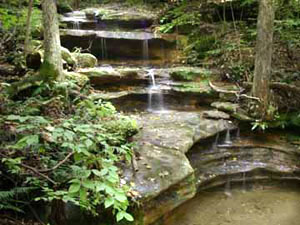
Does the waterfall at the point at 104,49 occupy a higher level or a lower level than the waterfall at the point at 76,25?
lower

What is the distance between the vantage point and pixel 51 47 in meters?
7.47

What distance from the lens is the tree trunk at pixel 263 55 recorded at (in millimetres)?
7598

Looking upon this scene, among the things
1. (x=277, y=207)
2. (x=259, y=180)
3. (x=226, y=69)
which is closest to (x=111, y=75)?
(x=226, y=69)

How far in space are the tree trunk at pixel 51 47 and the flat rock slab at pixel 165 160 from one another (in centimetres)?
218

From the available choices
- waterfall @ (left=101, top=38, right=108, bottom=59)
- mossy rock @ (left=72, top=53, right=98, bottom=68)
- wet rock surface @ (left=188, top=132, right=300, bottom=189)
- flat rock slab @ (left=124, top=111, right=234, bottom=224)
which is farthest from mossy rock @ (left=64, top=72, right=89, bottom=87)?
waterfall @ (left=101, top=38, right=108, bottom=59)

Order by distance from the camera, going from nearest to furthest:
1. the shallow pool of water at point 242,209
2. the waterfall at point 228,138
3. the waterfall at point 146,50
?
the shallow pool of water at point 242,209
the waterfall at point 228,138
the waterfall at point 146,50

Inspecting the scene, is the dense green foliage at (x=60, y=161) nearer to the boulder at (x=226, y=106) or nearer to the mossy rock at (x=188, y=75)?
the boulder at (x=226, y=106)

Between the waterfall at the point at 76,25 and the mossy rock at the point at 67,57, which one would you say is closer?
the mossy rock at the point at 67,57

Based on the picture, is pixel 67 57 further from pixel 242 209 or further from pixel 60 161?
pixel 60 161

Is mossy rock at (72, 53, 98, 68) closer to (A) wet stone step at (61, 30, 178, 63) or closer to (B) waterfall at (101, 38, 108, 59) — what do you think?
(A) wet stone step at (61, 30, 178, 63)

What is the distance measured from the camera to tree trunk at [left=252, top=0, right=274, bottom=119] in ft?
24.9

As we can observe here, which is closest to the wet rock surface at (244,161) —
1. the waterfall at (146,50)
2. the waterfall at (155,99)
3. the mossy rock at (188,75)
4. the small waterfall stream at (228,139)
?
the small waterfall stream at (228,139)

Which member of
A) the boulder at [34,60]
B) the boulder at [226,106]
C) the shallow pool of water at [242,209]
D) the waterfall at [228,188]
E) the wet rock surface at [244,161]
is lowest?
the shallow pool of water at [242,209]

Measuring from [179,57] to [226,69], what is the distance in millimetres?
3181
